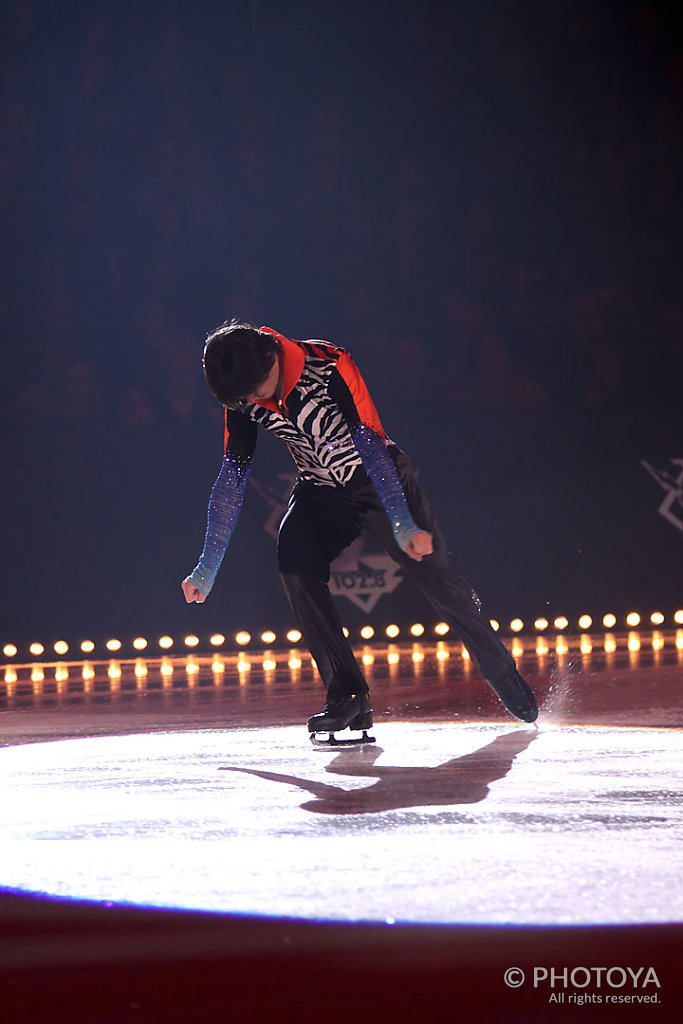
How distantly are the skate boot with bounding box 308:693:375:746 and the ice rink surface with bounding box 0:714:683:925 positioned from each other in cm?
6

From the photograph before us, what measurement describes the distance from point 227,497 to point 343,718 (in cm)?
62

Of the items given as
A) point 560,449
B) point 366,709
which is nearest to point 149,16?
point 560,449

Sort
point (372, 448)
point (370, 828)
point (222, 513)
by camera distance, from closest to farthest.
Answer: point (370, 828)
point (372, 448)
point (222, 513)

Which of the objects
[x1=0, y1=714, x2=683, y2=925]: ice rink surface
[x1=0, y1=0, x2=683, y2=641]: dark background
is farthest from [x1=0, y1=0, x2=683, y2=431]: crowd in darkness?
[x1=0, y1=714, x2=683, y2=925]: ice rink surface

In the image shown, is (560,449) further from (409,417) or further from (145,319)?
(145,319)

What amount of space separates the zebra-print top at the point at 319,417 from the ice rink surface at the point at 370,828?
0.72 meters

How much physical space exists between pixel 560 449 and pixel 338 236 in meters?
1.76

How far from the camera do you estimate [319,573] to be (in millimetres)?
2518

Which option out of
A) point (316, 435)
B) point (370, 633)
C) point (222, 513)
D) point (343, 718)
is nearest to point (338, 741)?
point (343, 718)

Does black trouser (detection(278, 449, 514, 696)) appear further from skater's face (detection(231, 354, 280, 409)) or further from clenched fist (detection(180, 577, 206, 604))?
skater's face (detection(231, 354, 280, 409))

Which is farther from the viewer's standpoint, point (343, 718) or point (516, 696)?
point (516, 696)

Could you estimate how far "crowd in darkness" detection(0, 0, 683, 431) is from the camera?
18.0 feet

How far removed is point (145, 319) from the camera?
18.1 feet

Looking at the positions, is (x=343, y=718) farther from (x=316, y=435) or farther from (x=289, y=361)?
(x=289, y=361)
